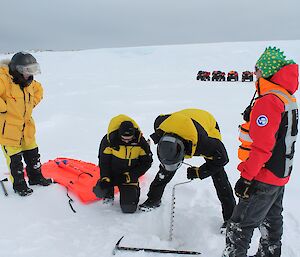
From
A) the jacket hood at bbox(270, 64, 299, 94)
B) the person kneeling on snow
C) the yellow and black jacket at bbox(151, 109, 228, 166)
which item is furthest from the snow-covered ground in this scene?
the jacket hood at bbox(270, 64, 299, 94)

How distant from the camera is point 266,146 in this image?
6.53 feet

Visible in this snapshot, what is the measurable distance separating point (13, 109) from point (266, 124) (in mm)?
2405

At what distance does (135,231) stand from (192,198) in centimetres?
85

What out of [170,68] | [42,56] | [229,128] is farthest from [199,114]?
[42,56]

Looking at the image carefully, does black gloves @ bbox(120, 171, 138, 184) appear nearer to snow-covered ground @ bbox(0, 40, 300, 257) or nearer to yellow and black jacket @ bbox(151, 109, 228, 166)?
snow-covered ground @ bbox(0, 40, 300, 257)

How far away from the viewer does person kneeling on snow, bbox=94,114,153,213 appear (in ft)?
10.5

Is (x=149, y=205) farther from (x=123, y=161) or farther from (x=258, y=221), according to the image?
(x=258, y=221)

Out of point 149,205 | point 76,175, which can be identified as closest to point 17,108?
point 76,175

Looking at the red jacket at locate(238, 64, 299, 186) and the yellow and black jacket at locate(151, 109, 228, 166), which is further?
the yellow and black jacket at locate(151, 109, 228, 166)

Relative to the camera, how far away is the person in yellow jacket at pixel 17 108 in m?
3.20

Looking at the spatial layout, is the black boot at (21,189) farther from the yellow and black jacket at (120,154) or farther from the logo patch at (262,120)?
the logo patch at (262,120)

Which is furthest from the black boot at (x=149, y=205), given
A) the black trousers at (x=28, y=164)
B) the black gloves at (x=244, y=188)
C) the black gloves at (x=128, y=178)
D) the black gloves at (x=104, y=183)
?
the black gloves at (x=244, y=188)

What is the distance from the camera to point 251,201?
2182 mm

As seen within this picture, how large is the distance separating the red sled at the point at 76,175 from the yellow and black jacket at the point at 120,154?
0.31m
